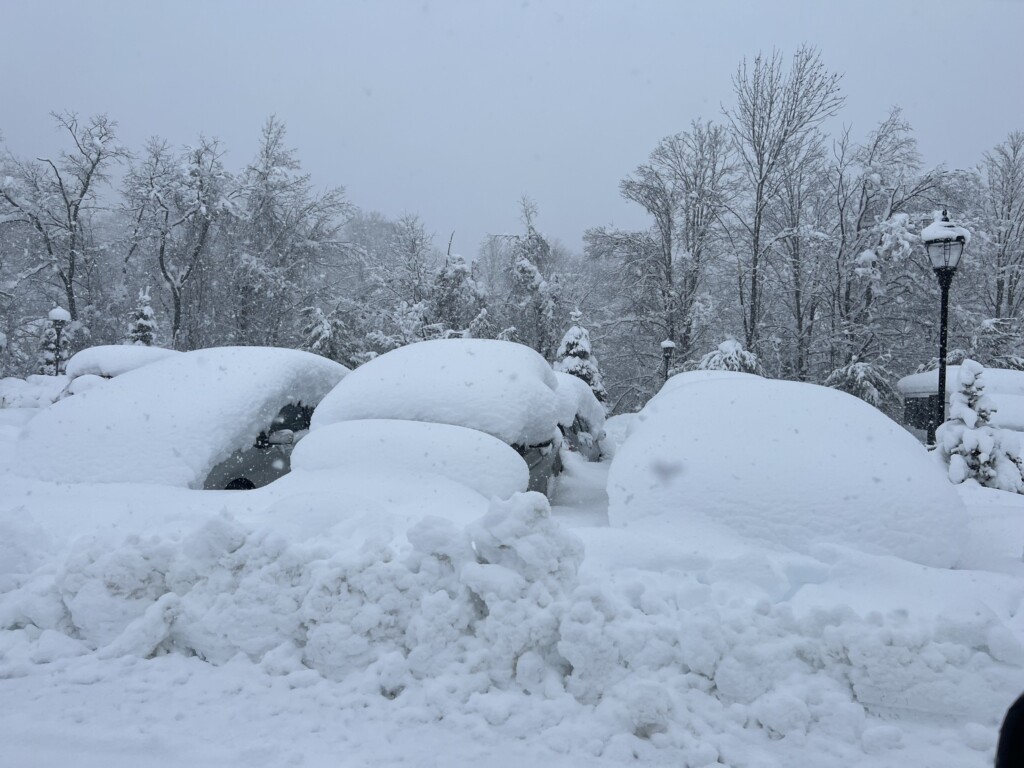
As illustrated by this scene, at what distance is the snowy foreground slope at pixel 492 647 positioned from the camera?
234cm

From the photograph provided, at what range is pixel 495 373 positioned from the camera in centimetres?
566

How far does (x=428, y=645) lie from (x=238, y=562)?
1112 millimetres

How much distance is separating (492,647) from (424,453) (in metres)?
2.28

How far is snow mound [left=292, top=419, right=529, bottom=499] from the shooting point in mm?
4777

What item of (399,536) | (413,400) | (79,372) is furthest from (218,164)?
(399,536)

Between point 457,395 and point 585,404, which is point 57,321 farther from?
point 457,395

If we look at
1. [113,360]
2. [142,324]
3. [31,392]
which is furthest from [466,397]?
[142,324]

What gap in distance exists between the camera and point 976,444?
6.70 metres

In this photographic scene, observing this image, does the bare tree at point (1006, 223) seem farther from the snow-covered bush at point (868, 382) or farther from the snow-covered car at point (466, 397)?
the snow-covered car at point (466, 397)

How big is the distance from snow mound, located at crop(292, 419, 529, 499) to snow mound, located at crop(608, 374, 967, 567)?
94cm

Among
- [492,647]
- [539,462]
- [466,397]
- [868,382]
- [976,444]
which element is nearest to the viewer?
[492,647]

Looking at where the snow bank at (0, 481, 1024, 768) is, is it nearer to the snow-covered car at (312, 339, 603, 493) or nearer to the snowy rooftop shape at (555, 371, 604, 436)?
the snow-covered car at (312, 339, 603, 493)

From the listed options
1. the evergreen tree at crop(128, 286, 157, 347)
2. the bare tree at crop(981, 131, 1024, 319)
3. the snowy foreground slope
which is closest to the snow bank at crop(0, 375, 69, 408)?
the evergreen tree at crop(128, 286, 157, 347)

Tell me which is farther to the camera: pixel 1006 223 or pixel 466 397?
pixel 1006 223
